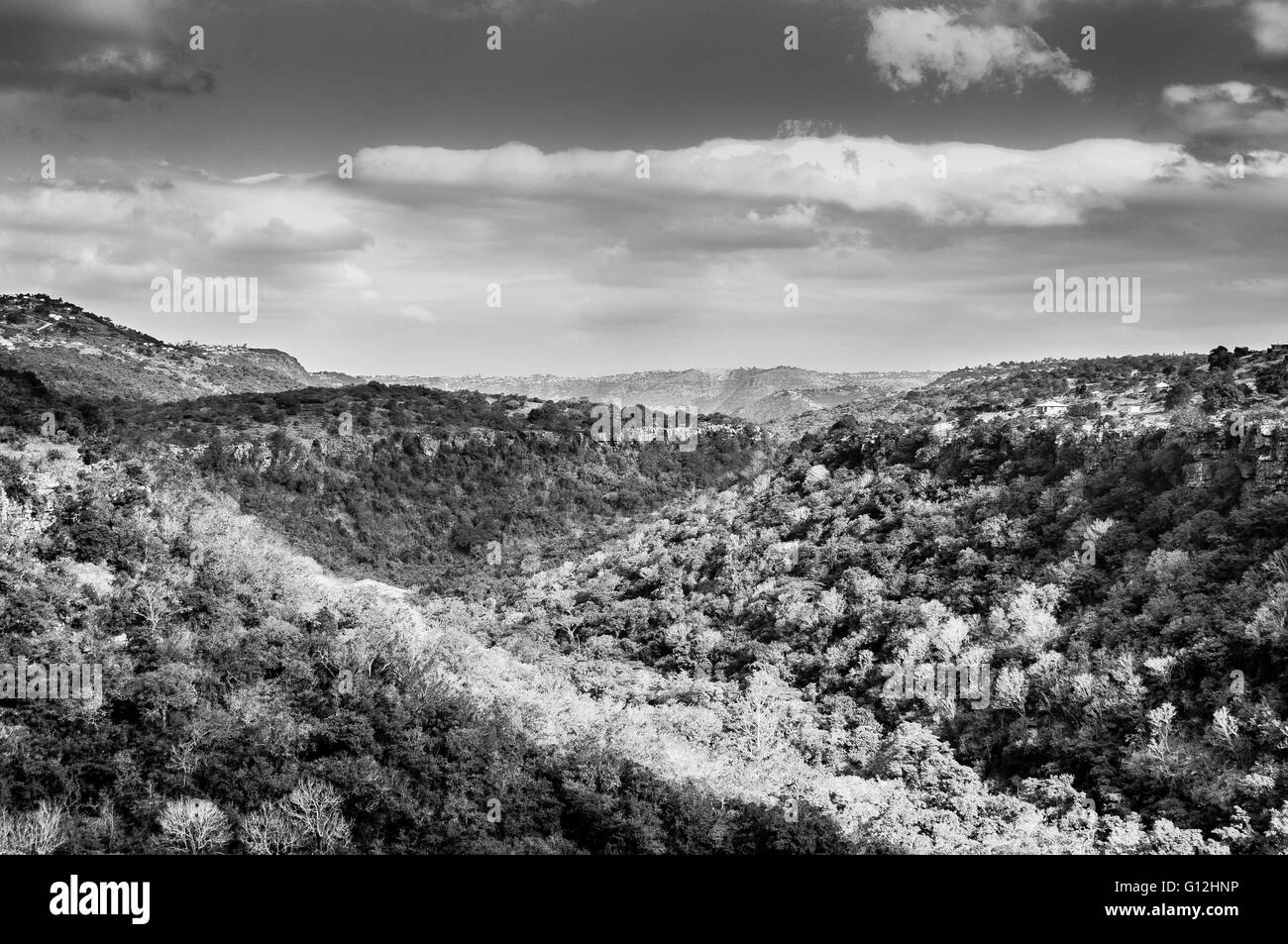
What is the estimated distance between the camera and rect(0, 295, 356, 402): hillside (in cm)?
11306

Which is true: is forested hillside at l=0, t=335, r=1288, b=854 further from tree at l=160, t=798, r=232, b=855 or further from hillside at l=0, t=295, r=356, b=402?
hillside at l=0, t=295, r=356, b=402

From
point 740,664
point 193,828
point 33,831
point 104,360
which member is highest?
point 104,360

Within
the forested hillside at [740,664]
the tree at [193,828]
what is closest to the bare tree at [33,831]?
the forested hillside at [740,664]

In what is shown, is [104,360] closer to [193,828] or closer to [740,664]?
[740,664]

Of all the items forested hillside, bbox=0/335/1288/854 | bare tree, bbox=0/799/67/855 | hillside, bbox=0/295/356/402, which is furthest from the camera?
hillside, bbox=0/295/356/402

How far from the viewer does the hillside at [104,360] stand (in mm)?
113062

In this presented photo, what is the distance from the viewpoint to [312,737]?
27016 mm

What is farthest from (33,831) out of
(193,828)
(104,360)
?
(104,360)

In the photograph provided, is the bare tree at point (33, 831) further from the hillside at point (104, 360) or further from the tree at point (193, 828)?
the hillside at point (104, 360)

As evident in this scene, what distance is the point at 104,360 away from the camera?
12850 cm

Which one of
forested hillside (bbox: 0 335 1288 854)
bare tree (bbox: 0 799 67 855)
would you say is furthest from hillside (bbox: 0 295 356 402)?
bare tree (bbox: 0 799 67 855)
